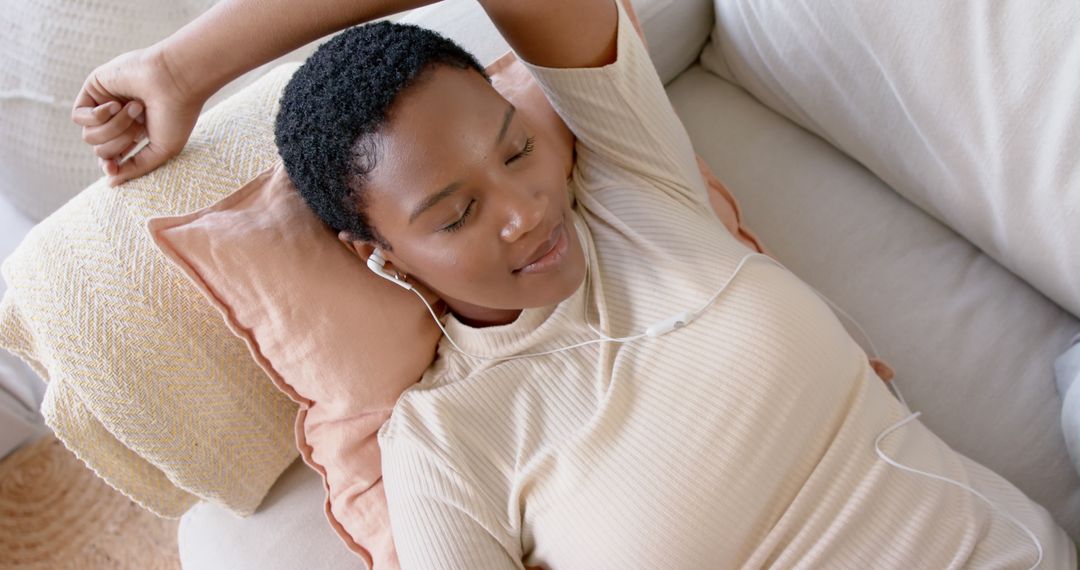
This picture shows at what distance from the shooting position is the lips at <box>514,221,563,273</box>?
83 centimetres

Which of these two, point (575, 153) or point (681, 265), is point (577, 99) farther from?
point (681, 265)

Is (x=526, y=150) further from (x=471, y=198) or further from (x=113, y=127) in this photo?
(x=113, y=127)

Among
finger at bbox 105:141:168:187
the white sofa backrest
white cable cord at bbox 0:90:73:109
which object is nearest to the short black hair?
finger at bbox 105:141:168:187

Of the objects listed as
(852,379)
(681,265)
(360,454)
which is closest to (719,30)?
(681,265)

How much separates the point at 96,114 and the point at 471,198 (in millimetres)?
523

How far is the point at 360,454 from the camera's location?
3.17ft

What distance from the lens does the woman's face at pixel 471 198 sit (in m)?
0.76

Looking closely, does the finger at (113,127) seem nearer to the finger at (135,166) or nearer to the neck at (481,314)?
the finger at (135,166)

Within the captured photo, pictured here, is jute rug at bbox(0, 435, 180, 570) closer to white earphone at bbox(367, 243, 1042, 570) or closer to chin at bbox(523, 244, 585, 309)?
white earphone at bbox(367, 243, 1042, 570)

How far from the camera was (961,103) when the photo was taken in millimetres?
958

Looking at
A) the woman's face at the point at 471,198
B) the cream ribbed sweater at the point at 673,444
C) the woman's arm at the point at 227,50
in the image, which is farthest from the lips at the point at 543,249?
the woman's arm at the point at 227,50

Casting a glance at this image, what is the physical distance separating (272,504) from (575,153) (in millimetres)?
703

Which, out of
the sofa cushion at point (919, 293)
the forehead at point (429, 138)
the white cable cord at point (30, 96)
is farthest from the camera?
the white cable cord at point (30, 96)

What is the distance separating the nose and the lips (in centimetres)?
4
